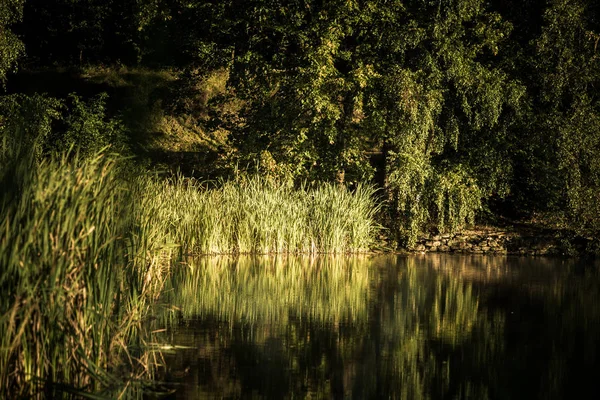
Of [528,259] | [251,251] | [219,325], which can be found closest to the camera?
[219,325]

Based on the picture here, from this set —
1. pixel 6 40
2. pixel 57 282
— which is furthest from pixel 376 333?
pixel 6 40

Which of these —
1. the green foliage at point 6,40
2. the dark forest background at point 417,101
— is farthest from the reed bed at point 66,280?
the green foliage at point 6,40

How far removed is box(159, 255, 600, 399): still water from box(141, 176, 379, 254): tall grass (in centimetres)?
108

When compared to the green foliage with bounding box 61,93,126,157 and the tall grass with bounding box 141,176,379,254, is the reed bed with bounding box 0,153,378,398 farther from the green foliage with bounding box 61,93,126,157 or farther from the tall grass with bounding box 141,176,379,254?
the green foliage with bounding box 61,93,126,157

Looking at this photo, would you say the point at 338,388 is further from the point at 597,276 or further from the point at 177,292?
the point at 597,276

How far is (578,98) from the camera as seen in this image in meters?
21.5

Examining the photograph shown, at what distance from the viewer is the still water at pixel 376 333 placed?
7.67 metres

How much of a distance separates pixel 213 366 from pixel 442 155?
53.5 ft

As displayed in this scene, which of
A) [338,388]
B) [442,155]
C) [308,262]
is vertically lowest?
[338,388]

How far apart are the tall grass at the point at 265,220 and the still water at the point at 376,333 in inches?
42.5

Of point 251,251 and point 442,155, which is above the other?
point 442,155

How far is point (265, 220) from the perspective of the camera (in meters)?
18.1

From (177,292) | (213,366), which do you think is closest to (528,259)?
(177,292)

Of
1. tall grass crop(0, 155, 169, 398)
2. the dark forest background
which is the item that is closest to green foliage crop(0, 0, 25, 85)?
the dark forest background
